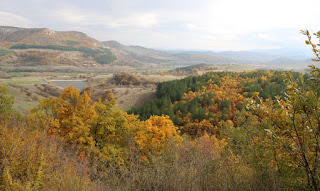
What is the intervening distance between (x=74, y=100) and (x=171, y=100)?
6001cm

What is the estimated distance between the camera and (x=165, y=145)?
68.1 feet

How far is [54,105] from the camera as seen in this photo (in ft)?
95.7

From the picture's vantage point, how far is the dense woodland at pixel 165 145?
17.3ft

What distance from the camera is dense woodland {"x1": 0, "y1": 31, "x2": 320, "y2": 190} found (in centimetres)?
526

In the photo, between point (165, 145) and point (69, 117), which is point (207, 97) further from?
point (165, 145)

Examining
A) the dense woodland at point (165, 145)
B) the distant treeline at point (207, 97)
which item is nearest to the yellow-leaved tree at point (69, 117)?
the dense woodland at point (165, 145)

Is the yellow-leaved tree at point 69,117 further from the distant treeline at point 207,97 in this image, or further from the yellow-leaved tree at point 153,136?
the distant treeline at point 207,97

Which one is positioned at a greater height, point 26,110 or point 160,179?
point 160,179

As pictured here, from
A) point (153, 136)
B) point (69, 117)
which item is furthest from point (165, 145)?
point (69, 117)

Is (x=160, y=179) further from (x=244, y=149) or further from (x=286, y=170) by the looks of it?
(x=244, y=149)

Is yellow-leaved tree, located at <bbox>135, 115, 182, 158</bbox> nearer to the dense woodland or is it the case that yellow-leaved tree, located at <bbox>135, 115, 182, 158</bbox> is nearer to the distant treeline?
the dense woodland

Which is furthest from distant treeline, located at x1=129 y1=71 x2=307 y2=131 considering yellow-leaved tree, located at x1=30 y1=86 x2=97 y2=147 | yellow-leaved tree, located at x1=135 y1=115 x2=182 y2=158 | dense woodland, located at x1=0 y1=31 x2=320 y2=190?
yellow-leaved tree, located at x1=30 y1=86 x2=97 y2=147

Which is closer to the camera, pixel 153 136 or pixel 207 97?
pixel 153 136

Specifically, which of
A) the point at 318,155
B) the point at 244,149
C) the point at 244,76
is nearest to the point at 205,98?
the point at 244,76
